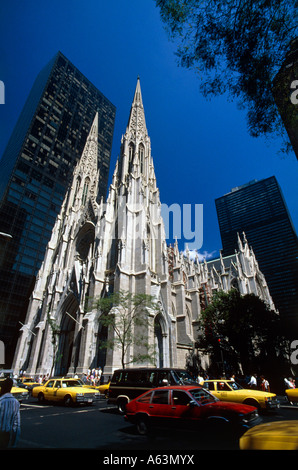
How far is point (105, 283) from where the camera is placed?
24.6 meters

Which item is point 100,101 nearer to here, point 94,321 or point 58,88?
point 58,88

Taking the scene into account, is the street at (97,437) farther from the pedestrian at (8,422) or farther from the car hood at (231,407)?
the pedestrian at (8,422)

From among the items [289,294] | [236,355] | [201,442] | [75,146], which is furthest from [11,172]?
[289,294]

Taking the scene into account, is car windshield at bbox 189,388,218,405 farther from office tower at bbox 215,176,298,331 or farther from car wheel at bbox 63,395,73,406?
office tower at bbox 215,176,298,331

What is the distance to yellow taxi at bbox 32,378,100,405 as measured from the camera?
36.6 ft

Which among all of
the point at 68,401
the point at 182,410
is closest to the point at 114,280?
the point at 68,401

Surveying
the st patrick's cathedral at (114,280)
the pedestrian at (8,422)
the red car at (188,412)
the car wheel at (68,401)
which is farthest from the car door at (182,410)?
the st patrick's cathedral at (114,280)

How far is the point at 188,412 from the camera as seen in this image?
5688 mm

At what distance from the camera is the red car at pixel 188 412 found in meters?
5.37

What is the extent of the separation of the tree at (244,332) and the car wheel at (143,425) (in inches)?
679

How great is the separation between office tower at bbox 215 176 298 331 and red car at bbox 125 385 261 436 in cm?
8464

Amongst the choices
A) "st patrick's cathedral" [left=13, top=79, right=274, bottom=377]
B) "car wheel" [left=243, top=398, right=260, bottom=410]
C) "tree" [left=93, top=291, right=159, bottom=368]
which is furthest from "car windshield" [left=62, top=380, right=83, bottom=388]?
"car wheel" [left=243, top=398, right=260, bottom=410]
